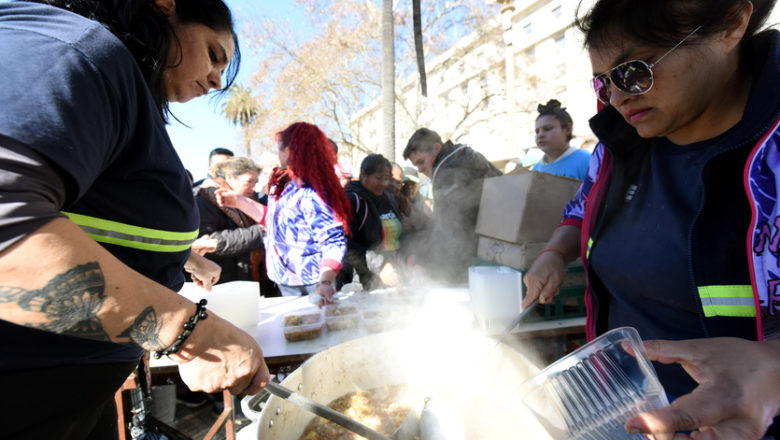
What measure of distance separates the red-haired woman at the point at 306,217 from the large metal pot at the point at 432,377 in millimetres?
1108

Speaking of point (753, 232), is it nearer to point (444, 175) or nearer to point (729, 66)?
point (729, 66)

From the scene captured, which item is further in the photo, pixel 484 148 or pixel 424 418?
pixel 484 148

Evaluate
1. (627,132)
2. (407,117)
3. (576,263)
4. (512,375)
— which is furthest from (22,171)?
(407,117)

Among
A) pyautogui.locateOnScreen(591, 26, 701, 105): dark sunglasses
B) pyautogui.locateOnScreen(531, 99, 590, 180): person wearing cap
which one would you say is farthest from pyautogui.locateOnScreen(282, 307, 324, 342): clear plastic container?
pyautogui.locateOnScreen(531, 99, 590, 180): person wearing cap

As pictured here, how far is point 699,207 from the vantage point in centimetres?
99

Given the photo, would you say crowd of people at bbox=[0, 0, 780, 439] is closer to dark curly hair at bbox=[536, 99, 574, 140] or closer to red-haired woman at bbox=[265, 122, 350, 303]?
red-haired woman at bbox=[265, 122, 350, 303]

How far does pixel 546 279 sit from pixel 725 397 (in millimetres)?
985

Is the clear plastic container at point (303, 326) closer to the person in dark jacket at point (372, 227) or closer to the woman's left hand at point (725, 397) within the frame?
the person in dark jacket at point (372, 227)

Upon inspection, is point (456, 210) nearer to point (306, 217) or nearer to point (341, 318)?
point (306, 217)

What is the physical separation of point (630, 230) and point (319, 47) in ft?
52.7

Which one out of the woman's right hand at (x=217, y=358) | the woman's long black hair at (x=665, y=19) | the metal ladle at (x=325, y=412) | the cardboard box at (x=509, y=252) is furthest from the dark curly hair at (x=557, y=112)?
the woman's right hand at (x=217, y=358)

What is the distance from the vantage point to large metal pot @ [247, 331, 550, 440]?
1.06 meters

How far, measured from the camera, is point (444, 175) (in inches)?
146

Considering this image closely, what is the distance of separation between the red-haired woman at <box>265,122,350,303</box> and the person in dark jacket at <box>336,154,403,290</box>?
65 centimetres
